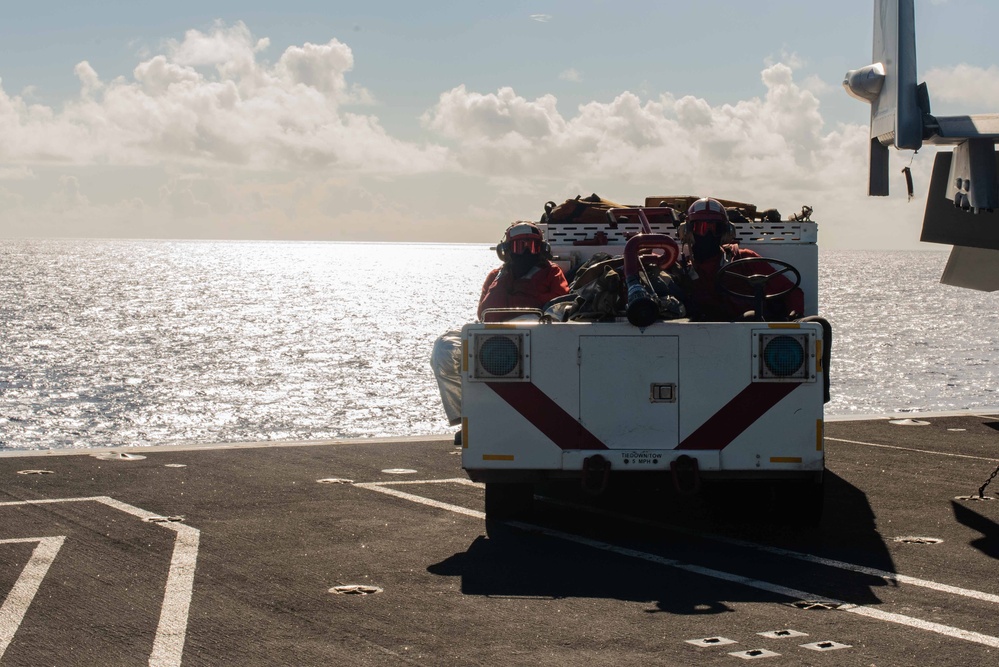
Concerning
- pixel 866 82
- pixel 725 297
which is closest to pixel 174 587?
pixel 725 297

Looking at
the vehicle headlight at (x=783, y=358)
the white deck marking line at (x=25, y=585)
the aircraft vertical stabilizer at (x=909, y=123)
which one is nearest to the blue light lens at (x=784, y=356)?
the vehicle headlight at (x=783, y=358)

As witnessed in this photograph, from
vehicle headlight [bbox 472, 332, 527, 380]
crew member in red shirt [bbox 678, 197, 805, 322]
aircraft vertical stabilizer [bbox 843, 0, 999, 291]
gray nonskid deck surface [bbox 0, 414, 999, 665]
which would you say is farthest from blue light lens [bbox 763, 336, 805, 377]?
aircraft vertical stabilizer [bbox 843, 0, 999, 291]

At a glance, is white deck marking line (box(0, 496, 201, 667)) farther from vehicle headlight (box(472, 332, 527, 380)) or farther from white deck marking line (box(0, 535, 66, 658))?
vehicle headlight (box(472, 332, 527, 380))

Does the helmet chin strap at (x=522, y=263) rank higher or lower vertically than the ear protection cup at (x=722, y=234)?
lower

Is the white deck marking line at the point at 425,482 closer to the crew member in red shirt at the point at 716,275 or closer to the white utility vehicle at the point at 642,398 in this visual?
the white utility vehicle at the point at 642,398

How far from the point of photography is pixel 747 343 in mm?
8750

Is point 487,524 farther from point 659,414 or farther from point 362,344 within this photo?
point 362,344

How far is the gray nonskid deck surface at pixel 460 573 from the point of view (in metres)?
6.48

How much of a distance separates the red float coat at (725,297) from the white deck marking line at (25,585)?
4820 millimetres

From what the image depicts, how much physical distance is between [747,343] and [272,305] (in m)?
118

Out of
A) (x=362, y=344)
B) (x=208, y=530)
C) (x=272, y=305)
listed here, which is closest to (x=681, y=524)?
(x=208, y=530)

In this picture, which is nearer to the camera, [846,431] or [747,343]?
[747,343]

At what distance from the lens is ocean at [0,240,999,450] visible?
4066 centimetres

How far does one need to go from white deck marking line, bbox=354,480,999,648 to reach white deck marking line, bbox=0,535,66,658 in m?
3.08
